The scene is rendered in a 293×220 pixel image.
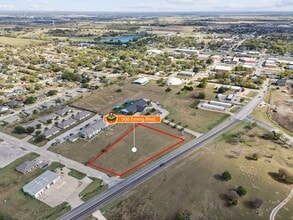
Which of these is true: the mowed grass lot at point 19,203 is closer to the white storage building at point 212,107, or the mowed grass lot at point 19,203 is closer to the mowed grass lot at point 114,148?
the mowed grass lot at point 114,148

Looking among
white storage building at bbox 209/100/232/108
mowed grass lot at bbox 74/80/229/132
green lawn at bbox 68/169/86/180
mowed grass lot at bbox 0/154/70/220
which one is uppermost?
white storage building at bbox 209/100/232/108

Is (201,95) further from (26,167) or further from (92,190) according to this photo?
(26,167)

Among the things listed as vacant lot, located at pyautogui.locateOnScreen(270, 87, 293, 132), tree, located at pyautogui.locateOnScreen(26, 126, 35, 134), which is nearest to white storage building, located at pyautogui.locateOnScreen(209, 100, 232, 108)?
vacant lot, located at pyautogui.locateOnScreen(270, 87, 293, 132)

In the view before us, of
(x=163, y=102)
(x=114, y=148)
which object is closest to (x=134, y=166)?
(x=114, y=148)

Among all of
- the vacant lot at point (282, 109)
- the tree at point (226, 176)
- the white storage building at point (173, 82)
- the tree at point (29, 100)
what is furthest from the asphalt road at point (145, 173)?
the tree at point (29, 100)

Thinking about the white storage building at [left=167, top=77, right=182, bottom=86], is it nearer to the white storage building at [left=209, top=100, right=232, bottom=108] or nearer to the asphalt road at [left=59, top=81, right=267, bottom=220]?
the white storage building at [left=209, top=100, right=232, bottom=108]

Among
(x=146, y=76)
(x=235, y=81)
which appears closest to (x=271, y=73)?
(x=235, y=81)

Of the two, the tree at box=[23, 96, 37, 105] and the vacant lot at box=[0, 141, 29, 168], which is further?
the tree at box=[23, 96, 37, 105]

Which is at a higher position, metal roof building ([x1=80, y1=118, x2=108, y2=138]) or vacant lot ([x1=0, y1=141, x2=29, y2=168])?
metal roof building ([x1=80, y1=118, x2=108, y2=138])
